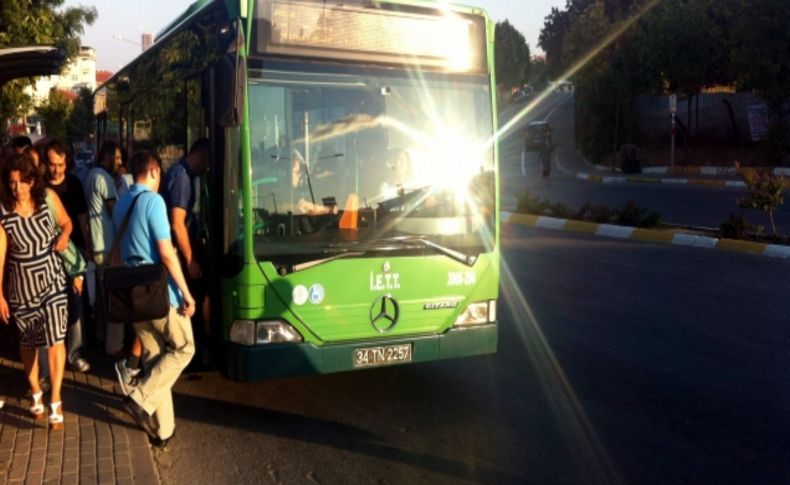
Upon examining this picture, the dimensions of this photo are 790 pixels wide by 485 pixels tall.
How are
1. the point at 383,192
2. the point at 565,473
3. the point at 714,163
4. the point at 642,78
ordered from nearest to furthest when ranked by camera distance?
the point at 565,473 → the point at 383,192 → the point at 714,163 → the point at 642,78

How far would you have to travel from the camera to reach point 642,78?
35.4 metres

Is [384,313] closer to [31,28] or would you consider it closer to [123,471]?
[123,471]

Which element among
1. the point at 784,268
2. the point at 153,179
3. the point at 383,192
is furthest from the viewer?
the point at 784,268

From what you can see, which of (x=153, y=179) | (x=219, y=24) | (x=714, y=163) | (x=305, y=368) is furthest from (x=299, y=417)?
(x=714, y=163)

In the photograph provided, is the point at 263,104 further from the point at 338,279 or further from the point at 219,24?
the point at 338,279

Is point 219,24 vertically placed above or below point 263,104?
above

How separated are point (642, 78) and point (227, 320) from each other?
3273cm

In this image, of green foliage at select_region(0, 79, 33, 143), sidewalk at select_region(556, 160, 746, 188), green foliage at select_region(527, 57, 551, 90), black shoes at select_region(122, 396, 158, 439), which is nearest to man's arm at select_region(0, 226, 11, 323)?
black shoes at select_region(122, 396, 158, 439)

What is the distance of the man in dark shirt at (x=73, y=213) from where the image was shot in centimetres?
667

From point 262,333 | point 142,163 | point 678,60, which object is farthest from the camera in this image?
point 678,60

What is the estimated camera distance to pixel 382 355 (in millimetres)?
5906

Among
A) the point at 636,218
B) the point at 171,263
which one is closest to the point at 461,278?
the point at 171,263

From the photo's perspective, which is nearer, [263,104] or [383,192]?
[263,104]

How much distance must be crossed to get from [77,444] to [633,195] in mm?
20819
